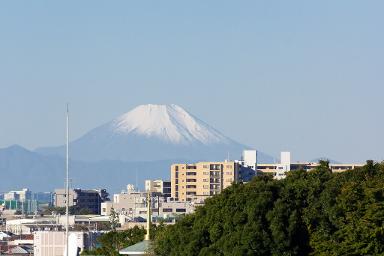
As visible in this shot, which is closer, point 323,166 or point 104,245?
point 323,166

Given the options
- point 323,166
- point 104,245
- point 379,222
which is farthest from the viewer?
point 104,245

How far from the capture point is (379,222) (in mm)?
54969

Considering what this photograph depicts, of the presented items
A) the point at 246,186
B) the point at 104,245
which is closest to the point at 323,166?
the point at 246,186

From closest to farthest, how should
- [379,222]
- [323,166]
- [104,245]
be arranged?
[379,222]
[323,166]
[104,245]

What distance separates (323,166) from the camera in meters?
60.0

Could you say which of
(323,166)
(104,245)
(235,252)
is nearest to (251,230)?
(235,252)

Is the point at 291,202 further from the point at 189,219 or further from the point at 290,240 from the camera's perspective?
the point at 189,219

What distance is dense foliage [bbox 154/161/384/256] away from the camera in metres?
54.9

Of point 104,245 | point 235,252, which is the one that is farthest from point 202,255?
point 104,245

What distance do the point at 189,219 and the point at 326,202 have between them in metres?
6.46

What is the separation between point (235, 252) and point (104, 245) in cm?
2787

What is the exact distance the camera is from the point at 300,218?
5625 cm

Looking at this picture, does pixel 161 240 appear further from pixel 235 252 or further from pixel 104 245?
pixel 104 245

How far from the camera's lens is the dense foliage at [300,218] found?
54906 mm
